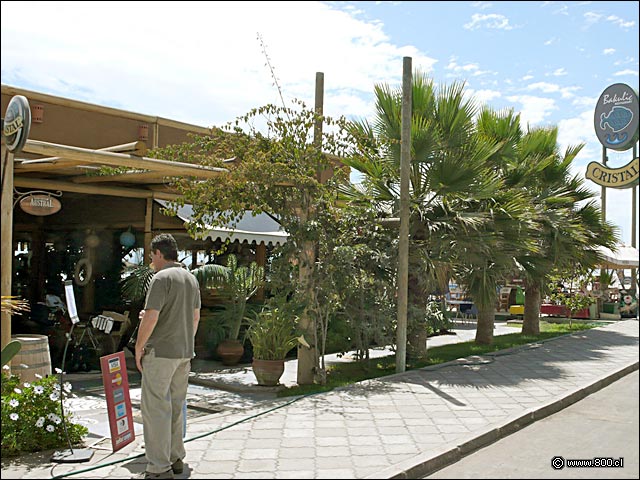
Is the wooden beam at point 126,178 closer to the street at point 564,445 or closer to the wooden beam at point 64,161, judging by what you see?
the wooden beam at point 64,161

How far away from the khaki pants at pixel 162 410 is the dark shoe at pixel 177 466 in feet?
0.08

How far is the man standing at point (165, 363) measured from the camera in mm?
5500

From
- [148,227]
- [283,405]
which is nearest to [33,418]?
[283,405]

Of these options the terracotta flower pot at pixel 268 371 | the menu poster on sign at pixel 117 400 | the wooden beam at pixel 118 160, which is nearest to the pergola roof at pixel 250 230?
the wooden beam at pixel 118 160

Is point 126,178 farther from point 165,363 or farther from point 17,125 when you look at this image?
point 165,363

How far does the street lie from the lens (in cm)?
579

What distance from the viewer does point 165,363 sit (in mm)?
5617

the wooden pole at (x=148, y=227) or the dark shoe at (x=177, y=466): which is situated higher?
the wooden pole at (x=148, y=227)

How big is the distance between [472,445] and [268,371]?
11.9ft

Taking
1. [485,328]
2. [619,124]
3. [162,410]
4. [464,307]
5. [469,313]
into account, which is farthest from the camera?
[464,307]

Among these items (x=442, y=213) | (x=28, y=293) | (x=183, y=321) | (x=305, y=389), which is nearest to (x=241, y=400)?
(x=305, y=389)

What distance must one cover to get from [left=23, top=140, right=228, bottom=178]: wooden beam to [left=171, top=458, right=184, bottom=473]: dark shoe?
392 cm

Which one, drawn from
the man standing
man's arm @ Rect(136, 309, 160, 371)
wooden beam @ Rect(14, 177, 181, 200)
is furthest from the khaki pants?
wooden beam @ Rect(14, 177, 181, 200)

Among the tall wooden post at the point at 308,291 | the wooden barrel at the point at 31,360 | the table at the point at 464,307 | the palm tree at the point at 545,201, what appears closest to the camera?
the wooden barrel at the point at 31,360
